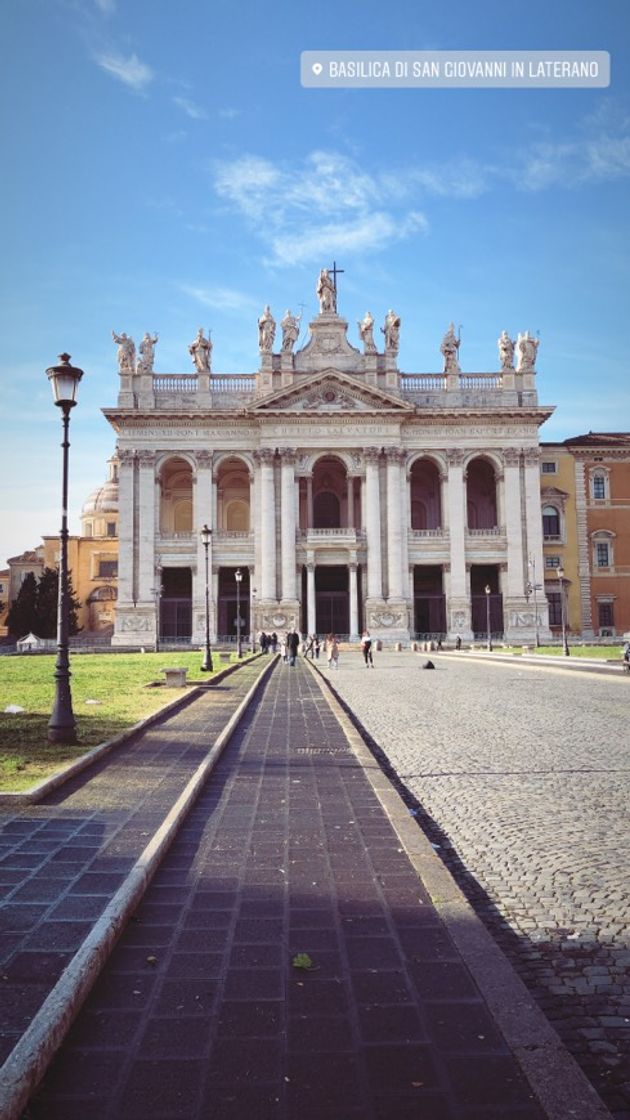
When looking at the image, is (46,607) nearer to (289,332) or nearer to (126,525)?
(126,525)

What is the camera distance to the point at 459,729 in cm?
1245

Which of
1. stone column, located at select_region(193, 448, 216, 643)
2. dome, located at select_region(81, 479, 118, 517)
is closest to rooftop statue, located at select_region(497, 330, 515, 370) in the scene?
stone column, located at select_region(193, 448, 216, 643)

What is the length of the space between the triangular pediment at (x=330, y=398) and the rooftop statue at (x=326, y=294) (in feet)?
20.2

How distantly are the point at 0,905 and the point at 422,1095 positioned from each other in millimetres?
2682

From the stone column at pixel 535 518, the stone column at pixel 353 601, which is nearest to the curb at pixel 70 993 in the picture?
the stone column at pixel 353 601

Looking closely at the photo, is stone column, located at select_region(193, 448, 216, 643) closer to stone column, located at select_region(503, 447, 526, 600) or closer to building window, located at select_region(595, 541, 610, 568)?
stone column, located at select_region(503, 447, 526, 600)

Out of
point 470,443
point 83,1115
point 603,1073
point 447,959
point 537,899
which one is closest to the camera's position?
point 83,1115

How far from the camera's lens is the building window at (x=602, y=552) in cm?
5762

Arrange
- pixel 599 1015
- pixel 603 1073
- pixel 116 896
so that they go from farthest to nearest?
pixel 116 896 < pixel 599 1015 < pixel 603 1073

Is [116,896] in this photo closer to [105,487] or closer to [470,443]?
[470,443]

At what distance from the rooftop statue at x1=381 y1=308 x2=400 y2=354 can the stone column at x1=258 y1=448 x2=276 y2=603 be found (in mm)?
10627

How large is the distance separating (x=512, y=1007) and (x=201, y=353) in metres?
54.8

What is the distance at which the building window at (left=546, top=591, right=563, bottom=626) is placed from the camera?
186 feet

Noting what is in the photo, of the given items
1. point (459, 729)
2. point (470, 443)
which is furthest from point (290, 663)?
point (470, 443)
